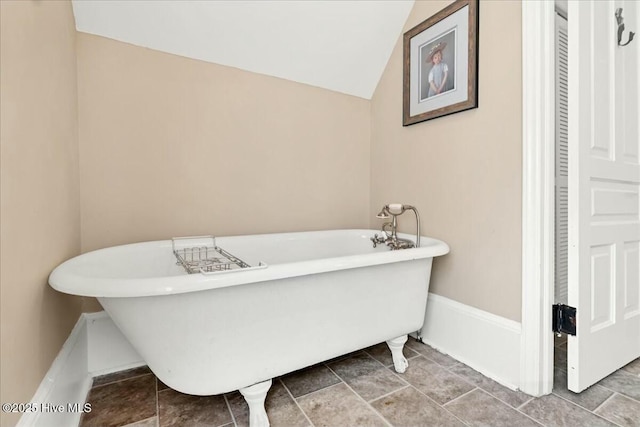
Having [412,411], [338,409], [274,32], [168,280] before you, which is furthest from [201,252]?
[274,32]

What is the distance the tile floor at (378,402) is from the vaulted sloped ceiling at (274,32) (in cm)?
170

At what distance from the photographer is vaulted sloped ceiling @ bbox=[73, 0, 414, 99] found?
1517 mm

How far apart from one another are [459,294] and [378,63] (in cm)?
159

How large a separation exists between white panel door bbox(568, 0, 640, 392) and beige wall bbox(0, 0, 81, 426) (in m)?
1.85

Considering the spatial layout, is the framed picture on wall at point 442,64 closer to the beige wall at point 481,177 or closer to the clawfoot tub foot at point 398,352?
the beige wall at point 481,177

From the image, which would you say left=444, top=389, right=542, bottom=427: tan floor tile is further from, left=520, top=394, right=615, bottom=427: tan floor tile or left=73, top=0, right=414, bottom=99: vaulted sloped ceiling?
left=73, top=0, right=414, bottom=99: vaulted sloped ceiling

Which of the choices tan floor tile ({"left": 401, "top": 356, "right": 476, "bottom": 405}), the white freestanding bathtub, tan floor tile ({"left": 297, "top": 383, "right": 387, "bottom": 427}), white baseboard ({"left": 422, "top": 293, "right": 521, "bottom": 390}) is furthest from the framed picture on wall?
tan floor tile ({"left": 297, "top": 383, "right": 387, "bottom": 427})

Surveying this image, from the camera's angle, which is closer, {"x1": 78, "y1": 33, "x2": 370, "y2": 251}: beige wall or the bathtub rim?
the bathtub rim

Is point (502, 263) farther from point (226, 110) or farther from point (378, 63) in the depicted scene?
point (226, 110)

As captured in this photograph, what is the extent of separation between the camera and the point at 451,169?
5.48ft

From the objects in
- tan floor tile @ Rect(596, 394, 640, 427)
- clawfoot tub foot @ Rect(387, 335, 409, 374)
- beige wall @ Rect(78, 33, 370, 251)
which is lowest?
tan floor tile @ Rect(596, 394, 640, 427)

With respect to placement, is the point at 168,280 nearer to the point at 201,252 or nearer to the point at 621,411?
the point at 201,252

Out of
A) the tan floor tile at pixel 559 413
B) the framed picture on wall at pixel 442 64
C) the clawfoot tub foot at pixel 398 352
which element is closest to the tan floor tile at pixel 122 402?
the clawfoot tub foot at pixel 398 352

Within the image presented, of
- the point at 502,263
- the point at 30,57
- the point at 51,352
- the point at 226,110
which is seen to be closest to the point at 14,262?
the point at 51,352
